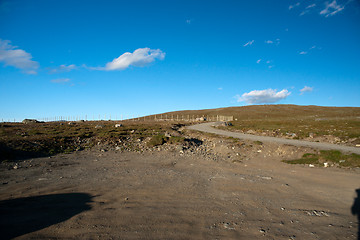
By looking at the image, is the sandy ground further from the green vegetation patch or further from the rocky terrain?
the green vegetation patch

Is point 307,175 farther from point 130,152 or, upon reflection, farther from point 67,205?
point 130,152

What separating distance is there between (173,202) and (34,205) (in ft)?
15.1

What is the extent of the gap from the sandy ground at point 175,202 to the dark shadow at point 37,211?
2cm

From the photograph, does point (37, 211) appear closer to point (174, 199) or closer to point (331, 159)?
point (174, 199)

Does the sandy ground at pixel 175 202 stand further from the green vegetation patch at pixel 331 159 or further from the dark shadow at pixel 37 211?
the green vegetation patch at pixel 331 159

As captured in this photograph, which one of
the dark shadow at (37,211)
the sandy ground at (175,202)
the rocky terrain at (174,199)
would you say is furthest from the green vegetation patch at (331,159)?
the dark shadow at (37,211)

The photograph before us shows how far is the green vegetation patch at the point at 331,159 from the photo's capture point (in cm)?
1195

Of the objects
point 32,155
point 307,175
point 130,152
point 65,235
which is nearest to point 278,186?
point 307,175

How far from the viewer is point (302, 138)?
21531mm

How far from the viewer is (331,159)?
12.8 metres

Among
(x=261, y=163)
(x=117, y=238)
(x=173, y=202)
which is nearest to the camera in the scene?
(x=117, y=238)

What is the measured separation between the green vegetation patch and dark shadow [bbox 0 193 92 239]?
13.3 meters

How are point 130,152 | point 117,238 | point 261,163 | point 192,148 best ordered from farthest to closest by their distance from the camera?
point 192,148, point 130,152, point 261,163, point 117,238

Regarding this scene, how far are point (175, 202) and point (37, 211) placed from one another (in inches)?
172
